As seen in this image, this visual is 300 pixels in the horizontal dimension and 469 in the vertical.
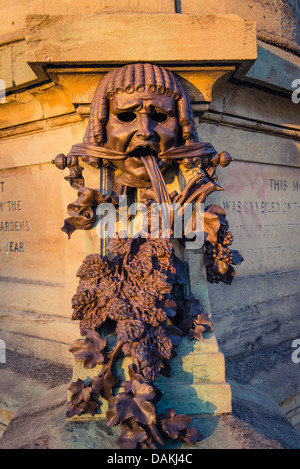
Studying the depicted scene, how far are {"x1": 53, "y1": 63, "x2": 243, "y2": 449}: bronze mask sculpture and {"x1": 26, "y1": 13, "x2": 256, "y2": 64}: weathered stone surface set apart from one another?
11 cm

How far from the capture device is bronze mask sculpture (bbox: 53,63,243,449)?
1363 mm

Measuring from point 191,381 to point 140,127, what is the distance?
4.07 ft

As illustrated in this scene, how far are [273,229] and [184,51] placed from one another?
1.66 metres

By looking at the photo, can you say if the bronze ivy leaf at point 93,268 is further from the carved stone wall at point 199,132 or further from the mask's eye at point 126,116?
the mask's eye at point 126,116

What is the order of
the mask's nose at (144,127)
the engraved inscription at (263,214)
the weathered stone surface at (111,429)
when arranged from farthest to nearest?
the engraved inscription at (263,214) < the mask's nose at (144,127) < the weathered stone surface at (111,429)

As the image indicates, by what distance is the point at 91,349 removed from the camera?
1.54 metres

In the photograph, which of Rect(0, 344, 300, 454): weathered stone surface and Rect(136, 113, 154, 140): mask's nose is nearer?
Rect(0, 344, 300, 454): weathered stone surface

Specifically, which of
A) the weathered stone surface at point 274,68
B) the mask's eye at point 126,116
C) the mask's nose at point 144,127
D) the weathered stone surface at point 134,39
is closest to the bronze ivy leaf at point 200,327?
the mask's nose at point 144,127

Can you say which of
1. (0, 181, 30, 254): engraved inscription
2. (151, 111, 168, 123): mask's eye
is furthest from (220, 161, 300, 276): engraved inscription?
(0, 181, 30, 254): engraved inscription

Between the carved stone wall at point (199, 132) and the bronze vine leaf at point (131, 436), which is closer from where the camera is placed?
the bronze vine leaf at point (131, 436)

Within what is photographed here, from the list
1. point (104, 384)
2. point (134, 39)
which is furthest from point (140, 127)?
point (104, 384)

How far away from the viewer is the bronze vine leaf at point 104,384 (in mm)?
1466

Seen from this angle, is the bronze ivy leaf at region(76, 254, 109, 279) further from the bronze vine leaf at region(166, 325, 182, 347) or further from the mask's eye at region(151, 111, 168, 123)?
the mask's eye at region(151, 111, 168, 123)
